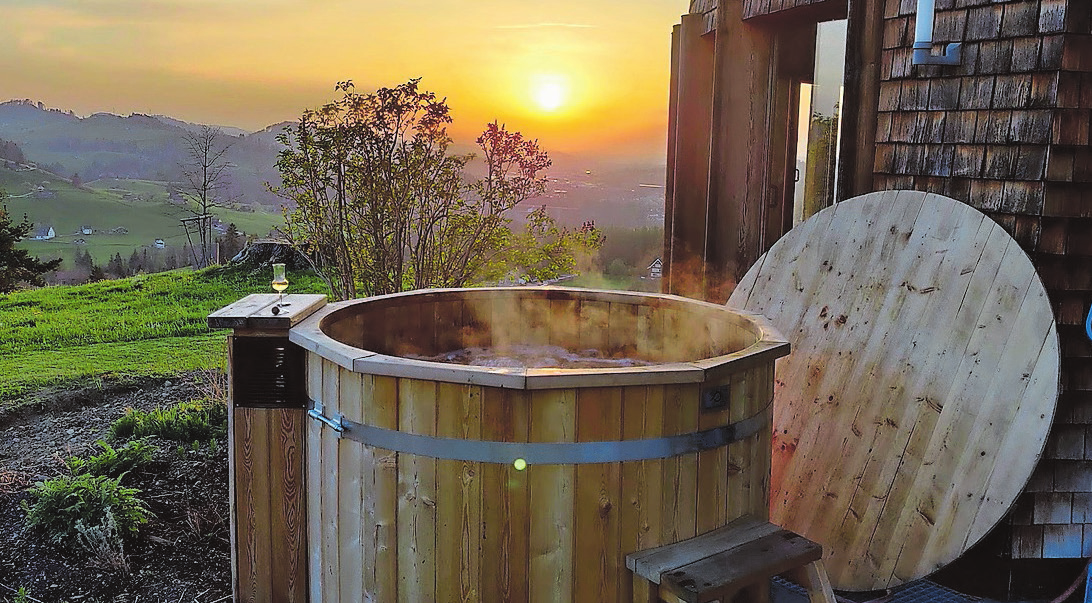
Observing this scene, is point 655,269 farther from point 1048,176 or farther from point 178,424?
point 1048,176

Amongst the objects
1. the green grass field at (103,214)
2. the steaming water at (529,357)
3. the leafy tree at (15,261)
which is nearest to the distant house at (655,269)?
the steaming water at (529,357)

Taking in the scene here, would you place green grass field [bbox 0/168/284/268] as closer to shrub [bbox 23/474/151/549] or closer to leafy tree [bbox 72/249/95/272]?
leafy tree [bbox 72/249/95/272]

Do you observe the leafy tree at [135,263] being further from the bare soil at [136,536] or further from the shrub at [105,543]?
the shrub at [105,543]

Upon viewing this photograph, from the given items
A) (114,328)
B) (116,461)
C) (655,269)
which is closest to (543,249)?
(655,269)

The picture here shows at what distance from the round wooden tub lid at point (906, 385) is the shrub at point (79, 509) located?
105 inches

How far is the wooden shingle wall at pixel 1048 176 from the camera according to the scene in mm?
3004

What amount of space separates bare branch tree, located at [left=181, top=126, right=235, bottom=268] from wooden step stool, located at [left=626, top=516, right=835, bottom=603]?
5.70 meters

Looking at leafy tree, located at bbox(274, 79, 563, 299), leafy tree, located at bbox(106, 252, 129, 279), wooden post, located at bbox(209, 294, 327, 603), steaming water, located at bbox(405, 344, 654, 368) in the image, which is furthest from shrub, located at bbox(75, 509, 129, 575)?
leafy tree, located at bbox(106, 252, 129, 279)

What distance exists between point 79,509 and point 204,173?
4.12 m

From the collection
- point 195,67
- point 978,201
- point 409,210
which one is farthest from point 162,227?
point 978,201

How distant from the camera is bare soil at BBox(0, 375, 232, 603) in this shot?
3.26 m

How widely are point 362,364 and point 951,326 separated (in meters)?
2.13

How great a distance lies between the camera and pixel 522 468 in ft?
7.40

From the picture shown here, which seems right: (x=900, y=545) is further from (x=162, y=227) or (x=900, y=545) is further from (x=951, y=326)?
(x=162, y=227)
